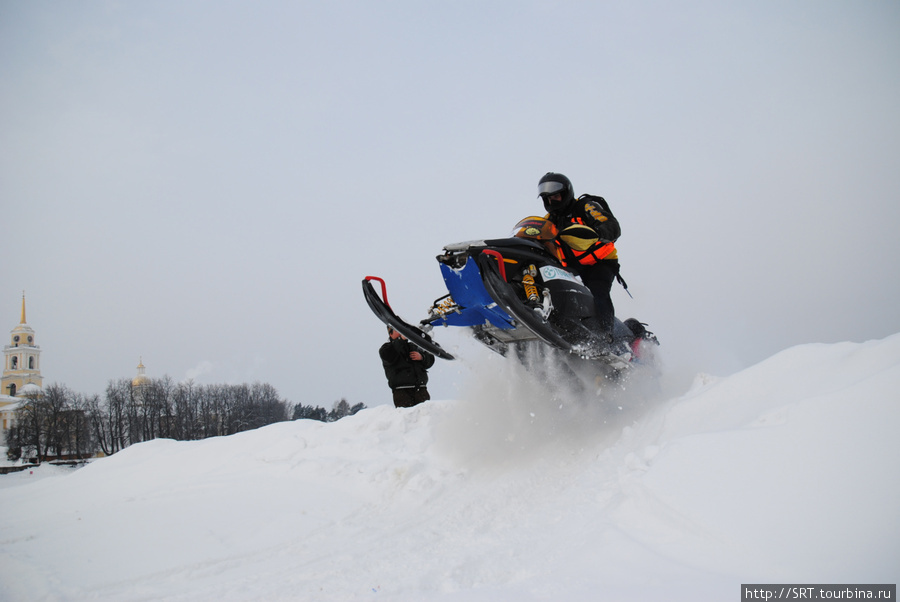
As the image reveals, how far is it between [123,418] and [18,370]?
29215 millimetres

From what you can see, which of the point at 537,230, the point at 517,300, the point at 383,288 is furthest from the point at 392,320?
the point at 537,230

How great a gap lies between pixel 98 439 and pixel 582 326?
49.6 meters

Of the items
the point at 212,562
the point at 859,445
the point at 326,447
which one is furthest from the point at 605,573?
the point at 326,447

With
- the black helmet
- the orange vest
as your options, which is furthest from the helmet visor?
the orange vest

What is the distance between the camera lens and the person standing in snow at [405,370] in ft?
28.5

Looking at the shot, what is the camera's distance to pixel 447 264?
201 inches

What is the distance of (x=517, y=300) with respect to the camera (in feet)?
15.1

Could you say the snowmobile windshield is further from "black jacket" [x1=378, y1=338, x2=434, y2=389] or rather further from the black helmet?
"black jacket" [x1=378, y1=338, x2=434, y2=389]

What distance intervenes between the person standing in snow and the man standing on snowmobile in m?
3.58

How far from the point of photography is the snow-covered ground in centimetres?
236

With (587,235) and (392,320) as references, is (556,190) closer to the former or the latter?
(587,235)

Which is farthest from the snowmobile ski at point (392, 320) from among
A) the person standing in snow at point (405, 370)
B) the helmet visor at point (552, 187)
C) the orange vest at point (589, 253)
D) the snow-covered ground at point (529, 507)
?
the person standing in snow at point (405, 370)

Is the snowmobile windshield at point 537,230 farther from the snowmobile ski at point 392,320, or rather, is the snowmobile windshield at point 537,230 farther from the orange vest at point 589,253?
the snowmobile ski at point 392,320

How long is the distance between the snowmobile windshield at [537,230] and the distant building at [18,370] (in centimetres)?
6827
